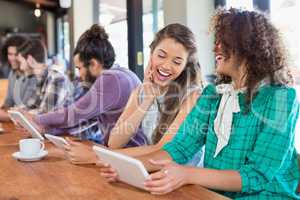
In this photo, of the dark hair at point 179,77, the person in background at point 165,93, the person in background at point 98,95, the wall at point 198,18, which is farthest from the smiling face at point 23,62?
the dark hair at point 179,77

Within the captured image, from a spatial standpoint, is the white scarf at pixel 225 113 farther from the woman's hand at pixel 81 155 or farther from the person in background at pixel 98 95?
the person in background at pixel 98 95

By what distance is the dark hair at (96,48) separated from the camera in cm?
225

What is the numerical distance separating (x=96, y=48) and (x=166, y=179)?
4.26ft

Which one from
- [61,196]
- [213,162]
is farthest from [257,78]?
[61,196]

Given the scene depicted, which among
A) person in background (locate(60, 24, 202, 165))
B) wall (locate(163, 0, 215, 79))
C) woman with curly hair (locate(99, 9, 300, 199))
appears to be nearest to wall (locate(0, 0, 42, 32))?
wall (locate(163, 0, 215, 79))

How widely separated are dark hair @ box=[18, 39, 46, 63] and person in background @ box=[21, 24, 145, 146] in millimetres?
931

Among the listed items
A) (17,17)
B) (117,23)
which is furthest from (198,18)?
(17,17)

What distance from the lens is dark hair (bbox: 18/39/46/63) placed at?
3.13m

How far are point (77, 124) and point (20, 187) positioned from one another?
3.17ft

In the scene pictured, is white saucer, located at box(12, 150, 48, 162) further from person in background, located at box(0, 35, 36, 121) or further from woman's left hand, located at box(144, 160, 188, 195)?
person in background, located at box(0, 35, 36, 121)

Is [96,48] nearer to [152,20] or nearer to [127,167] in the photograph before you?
[127,167]

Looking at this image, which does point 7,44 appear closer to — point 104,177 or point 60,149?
point 60,149

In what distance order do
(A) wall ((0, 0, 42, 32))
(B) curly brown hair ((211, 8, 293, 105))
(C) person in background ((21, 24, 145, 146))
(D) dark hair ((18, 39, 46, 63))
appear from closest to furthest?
(B) curly brown hair ((211, 8, 293, 105))
(C) person in background ((21, 24, 145, 146))
(D) dark hair ((18, 39, 46, 63))
(A) wall ((0, 0, 42, 32))

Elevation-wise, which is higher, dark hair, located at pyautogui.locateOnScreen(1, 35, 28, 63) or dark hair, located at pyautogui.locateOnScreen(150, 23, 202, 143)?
dark hair, located at pyautogui.locateOnScreen(1, 35, 28, 63)
